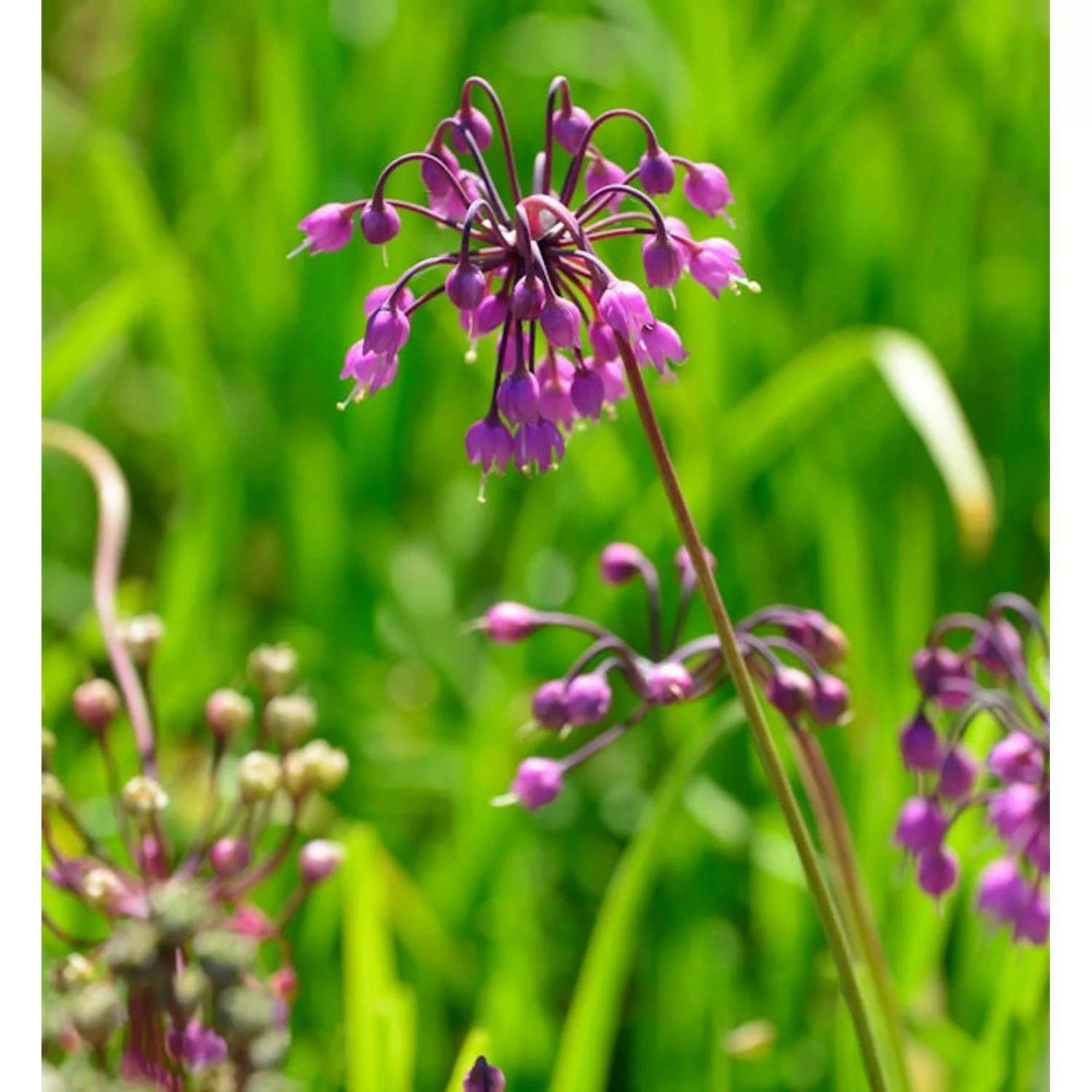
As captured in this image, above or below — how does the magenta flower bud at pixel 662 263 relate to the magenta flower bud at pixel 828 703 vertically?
above

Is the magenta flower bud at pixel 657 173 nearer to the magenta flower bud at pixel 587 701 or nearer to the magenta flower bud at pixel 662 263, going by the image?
the magenta flower bud at pixel 662 263

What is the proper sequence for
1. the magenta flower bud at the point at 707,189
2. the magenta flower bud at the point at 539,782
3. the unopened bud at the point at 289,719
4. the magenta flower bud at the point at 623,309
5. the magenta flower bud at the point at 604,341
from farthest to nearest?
1. the unopened bud at the point at 289,719
2. the magenta flower bud at the point at 539,782
3. the magenta flower bud at the point at 707,189
4. the magenta flower bud at the point at 604,341
5. the magenta flower bud at the point at 623,309

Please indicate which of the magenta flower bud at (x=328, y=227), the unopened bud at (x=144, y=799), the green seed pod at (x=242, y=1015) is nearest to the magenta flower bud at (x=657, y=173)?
the magenta flower bud at (x=328, y=227)

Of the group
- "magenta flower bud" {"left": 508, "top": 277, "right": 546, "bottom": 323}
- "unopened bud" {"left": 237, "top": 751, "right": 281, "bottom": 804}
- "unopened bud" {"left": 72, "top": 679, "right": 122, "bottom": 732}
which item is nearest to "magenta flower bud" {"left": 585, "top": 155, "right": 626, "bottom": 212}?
"magenta flower bud" {"left": 508, "top": 277, "right": 546, "bottom": 323}

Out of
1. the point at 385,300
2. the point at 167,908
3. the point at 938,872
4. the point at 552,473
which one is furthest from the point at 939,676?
the point at 552,473

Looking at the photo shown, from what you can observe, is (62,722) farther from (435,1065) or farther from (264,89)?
(264,89)

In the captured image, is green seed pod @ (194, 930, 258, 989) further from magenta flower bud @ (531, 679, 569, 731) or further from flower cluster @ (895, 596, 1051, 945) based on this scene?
flower cluster @ (895, 596, 1051, 945)
